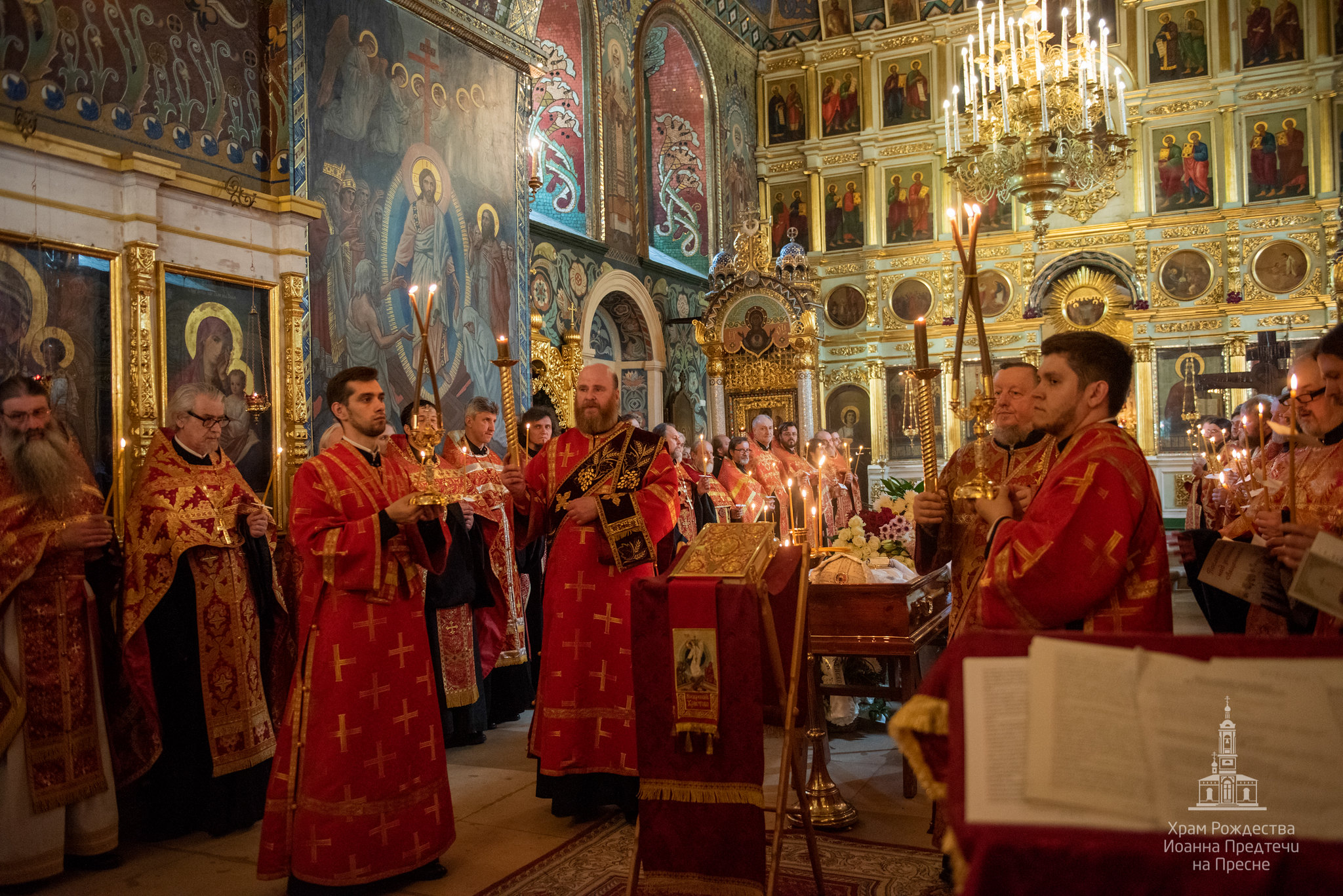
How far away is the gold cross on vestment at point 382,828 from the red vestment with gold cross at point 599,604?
0.87m

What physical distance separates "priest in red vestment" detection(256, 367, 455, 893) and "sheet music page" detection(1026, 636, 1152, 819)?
7.69 ft

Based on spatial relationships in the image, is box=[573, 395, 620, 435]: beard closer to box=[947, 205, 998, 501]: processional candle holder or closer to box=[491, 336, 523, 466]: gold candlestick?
box=[491, 336, 523, 466]: gold candlestick

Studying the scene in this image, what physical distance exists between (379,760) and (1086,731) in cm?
265

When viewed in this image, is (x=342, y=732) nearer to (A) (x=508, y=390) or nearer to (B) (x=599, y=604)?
(B) (x=599, y=604)

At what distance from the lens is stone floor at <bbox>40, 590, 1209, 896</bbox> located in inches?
141

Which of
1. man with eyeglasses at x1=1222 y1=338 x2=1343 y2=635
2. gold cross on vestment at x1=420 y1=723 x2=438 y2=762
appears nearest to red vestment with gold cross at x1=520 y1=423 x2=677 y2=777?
gold cross on vestment at x1=420 y1=723 x2=438 y2=762

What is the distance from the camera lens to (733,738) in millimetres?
2955

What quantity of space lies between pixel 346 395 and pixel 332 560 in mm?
635

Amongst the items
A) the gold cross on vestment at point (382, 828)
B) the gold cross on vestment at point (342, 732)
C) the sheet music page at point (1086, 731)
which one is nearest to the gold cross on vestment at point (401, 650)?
the gold cross on vestment at point (342, 732)

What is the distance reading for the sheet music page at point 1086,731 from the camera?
4.66 ft

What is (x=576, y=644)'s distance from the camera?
4164 mm

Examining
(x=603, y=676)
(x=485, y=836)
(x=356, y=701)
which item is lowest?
(x=485, y=836)

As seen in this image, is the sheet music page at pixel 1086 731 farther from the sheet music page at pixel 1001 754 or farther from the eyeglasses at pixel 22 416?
the eyeglasses at pixel 22 416

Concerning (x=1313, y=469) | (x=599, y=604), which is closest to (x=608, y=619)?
(x=599, y=604)
